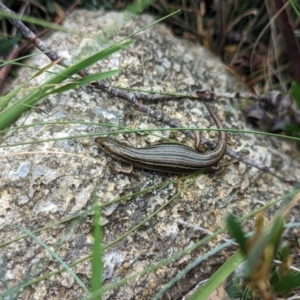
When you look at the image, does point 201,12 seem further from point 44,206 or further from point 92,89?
point 44,206

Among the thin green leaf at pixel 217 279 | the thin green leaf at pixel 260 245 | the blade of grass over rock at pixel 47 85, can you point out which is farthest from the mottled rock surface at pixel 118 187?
the thin green leaf at pixel 260 245

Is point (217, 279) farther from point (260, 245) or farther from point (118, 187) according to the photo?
point (118, 187)

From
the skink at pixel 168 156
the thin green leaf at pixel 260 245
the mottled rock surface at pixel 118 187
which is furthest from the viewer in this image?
the skink at pixel 168 156

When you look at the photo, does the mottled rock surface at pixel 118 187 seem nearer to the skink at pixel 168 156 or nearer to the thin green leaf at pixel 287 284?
the skink at pixel 168 156

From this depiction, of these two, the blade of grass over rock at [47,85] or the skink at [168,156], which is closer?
the blade of grass over rock at [47,85]

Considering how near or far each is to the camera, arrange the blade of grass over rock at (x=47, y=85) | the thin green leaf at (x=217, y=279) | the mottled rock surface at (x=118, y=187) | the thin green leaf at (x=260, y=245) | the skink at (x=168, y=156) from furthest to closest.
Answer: the skink at (x=168, y=156) < the mottled rock surface at (x=118, y=187) < the blade of grass over rock at (x=47, y=85) < the thin green leaf at (x=217, y=279) < the thin green leaf at (x=260, y=245)

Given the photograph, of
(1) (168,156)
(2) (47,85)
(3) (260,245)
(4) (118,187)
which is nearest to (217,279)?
(3) (260,245)

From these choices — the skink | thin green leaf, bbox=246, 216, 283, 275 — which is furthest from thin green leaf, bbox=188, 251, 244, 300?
the skink
